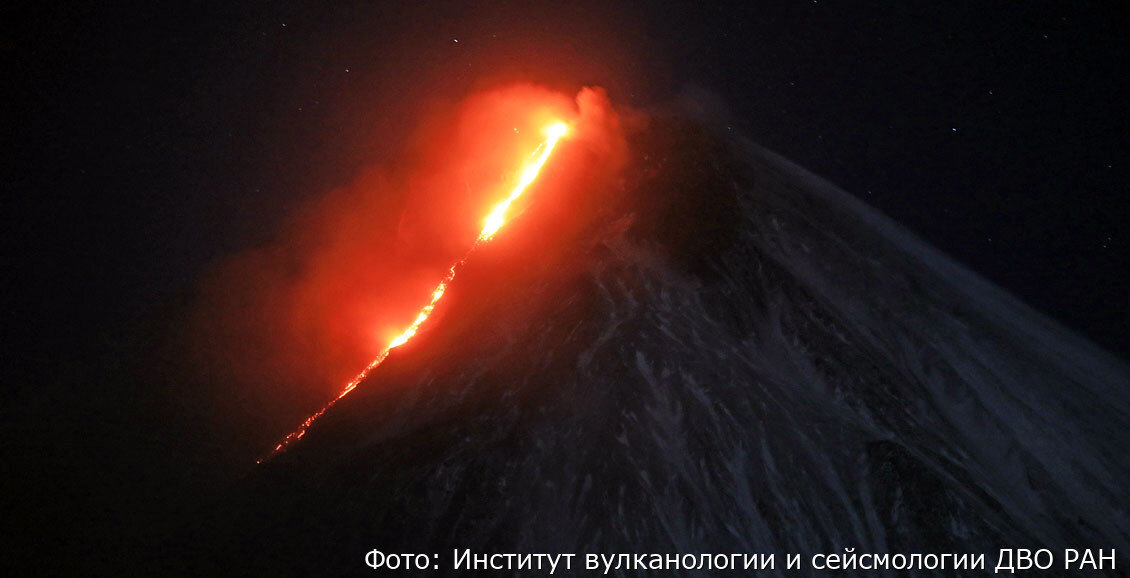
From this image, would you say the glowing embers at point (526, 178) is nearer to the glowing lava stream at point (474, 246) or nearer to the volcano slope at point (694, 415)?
the glowing lava stream at point (474, 246)

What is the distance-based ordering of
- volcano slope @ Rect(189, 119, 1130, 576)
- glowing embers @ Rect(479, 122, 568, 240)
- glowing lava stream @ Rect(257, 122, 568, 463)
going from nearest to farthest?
volcano slope @ Rect(189, 119, 1130, 576), glowing lava stream @ Rect(257, 122, 568, 463), glowing embers @ Rect(479, 122, 568, 240)

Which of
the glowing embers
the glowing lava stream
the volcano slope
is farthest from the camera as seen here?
the glowing embers

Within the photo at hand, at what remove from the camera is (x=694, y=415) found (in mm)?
39625

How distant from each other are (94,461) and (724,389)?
37.4m

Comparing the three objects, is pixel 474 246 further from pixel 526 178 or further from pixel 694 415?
pixel 694 415

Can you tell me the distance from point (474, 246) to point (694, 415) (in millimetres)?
21674

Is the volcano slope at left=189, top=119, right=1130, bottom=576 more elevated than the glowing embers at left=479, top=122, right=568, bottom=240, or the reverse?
the glowing embers at left=479, top=122, right=568, bottom=240

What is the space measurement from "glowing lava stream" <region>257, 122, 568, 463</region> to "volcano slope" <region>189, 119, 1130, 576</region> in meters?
1.60

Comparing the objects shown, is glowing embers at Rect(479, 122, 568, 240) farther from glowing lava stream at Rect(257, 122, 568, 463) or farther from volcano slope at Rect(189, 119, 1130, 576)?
volcano slope at Rect(189, 119, 1130, 576)

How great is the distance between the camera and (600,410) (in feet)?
129

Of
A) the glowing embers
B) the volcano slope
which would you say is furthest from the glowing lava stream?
the volcano slope

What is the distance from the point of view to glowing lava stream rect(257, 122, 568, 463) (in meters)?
46.9

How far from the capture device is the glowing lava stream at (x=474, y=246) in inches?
1848

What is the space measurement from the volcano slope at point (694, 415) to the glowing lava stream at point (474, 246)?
63.0 inches
